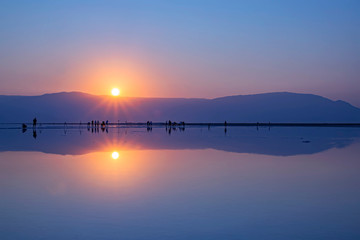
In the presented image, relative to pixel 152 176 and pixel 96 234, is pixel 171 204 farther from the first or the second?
pixel 152 176

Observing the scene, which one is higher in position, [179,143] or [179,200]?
[179,143]

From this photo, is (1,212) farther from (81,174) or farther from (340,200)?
(340,200)

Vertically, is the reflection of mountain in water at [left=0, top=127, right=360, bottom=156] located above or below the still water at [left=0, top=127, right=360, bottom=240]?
above

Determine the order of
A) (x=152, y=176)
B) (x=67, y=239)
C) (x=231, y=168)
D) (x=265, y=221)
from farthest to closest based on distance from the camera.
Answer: (x=231, y=168) < (x=152, y=176) < (x=265, y=221) < (x=67, y=239)

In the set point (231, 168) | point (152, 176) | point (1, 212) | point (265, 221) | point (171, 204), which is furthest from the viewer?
point (231, 168)

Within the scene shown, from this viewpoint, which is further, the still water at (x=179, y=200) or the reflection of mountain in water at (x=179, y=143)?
the reflection of mountain in water at (x=179, y=143)

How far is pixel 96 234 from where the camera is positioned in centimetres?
810

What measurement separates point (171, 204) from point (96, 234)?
305cm

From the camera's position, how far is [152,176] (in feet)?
50.8

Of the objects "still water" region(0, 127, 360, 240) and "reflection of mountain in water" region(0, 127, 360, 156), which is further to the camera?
"reflection of mountain in water" region(0, 127, 360, 156)

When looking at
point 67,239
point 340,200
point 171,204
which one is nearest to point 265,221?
point 171,204

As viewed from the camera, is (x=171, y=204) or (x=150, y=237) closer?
(x=150, y=237)

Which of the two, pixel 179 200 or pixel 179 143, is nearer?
pixel 179 200

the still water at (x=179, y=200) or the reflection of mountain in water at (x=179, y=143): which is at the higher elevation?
the reflection of mountain in water at (x=179, y=143)
